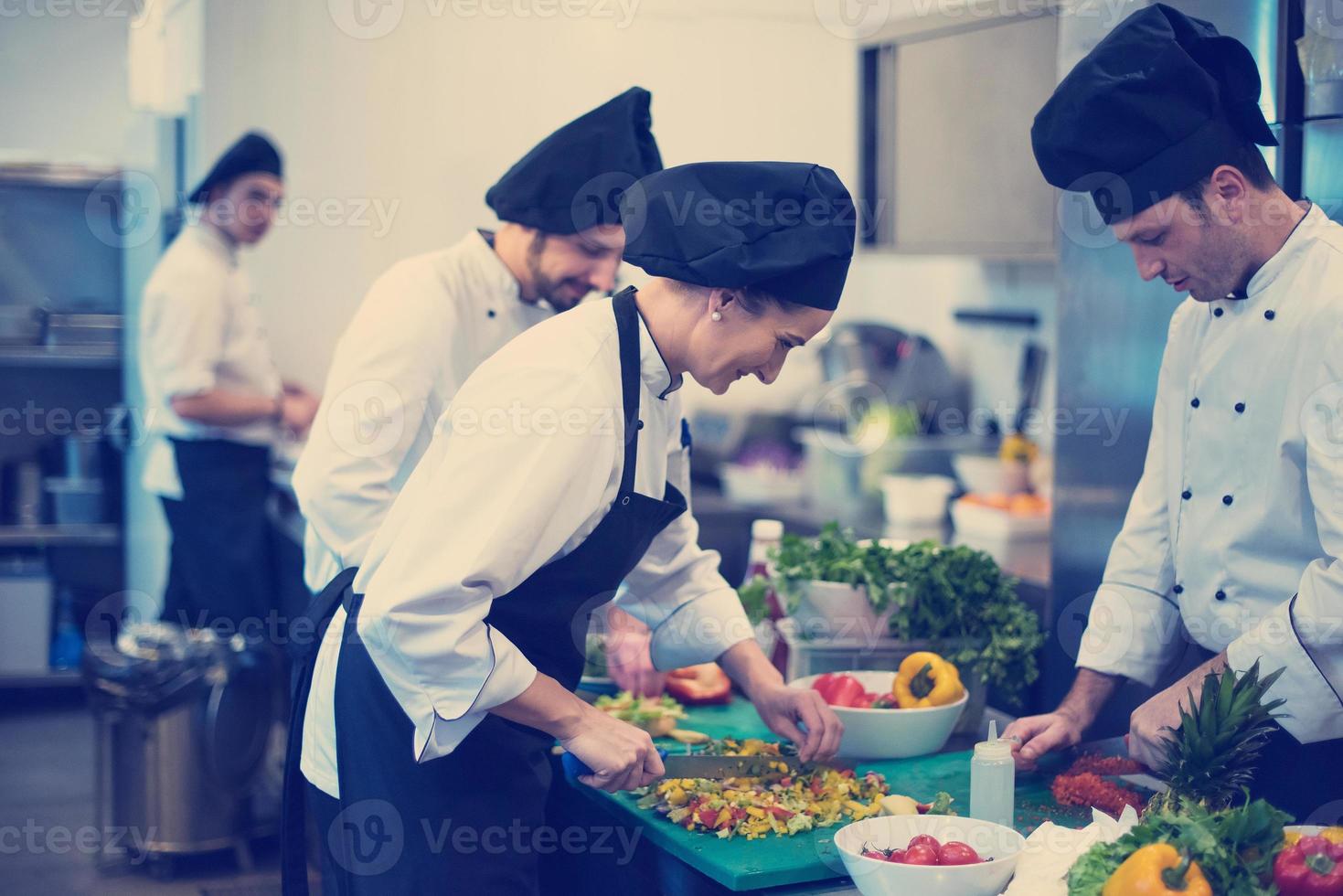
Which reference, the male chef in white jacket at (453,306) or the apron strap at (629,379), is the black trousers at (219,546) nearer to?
the male chef in white jacket at (453,306)

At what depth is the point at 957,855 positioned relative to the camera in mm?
1619

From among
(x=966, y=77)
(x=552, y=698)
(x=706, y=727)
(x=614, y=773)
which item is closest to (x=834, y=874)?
(x=614, y=773)

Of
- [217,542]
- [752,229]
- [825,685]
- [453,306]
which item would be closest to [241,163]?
[217,542]

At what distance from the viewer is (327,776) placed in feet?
6.56

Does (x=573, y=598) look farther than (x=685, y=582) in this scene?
No

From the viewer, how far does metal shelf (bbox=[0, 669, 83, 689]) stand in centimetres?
579

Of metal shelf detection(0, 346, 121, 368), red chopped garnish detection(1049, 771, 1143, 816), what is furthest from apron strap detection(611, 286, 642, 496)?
metal shelf detection(0, 346, 121, 368)

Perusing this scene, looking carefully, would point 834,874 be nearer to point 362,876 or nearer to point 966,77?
point 362,876

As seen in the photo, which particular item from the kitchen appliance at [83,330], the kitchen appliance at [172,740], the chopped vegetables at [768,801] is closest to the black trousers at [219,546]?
the kitchen appliance at [172,740]

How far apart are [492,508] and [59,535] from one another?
16.0 feet

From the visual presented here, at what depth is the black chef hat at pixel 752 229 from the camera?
1.68m

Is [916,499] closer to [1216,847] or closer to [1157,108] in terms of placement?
[1157,108]

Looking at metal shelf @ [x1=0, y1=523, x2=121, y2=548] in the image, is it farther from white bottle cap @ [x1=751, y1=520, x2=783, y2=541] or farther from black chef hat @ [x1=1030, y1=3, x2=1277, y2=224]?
black chef hat @ [x1=1030, y1=3, x2=1277, y2=224]

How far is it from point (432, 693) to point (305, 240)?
3.72m
